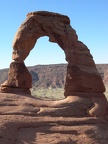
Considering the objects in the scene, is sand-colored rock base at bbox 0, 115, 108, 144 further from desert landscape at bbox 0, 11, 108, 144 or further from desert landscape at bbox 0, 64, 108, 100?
desert landscape at bbox 0, 64, 108, 100

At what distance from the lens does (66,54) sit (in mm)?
17594

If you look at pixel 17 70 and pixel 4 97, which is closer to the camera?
pixel 4 97

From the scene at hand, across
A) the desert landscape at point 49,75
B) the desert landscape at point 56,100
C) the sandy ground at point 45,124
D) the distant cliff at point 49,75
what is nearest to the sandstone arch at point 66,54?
the desert landscape at point 56,100

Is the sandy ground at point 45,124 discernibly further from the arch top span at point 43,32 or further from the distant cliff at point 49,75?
the distant cliff at point 49,75

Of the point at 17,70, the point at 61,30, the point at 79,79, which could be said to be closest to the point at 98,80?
the point at 79,79

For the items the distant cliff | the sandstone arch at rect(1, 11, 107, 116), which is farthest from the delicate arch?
the distant cliff

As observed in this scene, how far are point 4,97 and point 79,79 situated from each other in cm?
438

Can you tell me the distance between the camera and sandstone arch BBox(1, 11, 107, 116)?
17.2 meters

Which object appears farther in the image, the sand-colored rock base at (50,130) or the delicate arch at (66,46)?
the delicate arch at (66,46)

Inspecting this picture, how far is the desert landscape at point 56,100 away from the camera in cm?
1373

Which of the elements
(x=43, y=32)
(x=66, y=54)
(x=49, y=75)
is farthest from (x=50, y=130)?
(x=49, y=75)

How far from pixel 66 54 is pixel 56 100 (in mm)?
2776

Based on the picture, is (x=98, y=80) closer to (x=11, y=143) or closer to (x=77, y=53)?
(x=77, y=53)

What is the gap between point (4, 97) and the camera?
1611 centimetres
